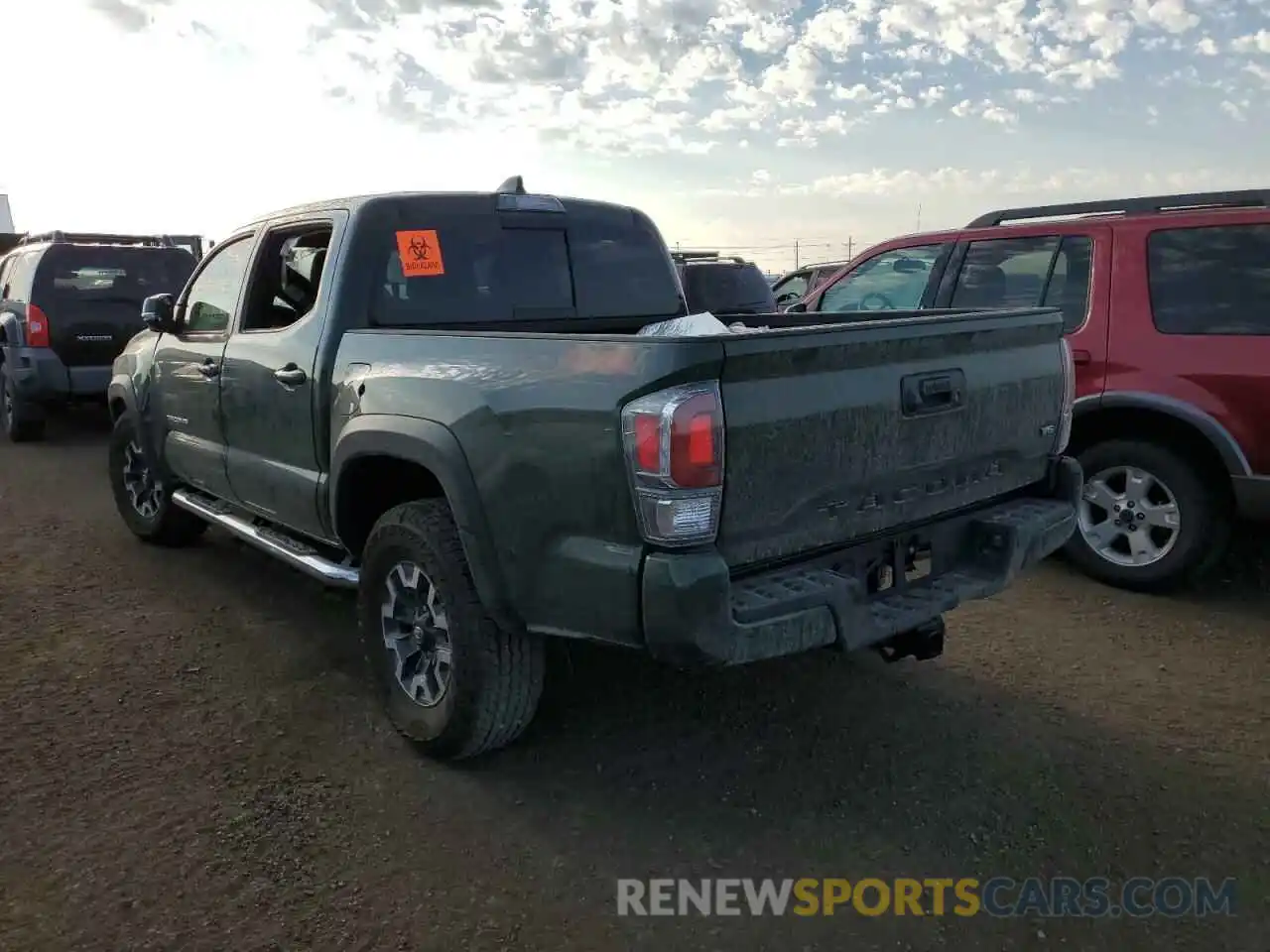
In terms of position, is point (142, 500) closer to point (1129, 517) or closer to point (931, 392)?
point (931, 392)

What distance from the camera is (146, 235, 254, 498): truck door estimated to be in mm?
4637

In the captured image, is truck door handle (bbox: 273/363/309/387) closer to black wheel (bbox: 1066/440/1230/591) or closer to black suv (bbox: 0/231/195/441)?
black wheel (bbox: 1066/440/1230/591)

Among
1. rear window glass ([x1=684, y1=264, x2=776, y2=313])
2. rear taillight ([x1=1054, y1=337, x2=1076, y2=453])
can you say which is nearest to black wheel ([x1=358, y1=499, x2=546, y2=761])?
rear taillight ([x1=1054, y1=337, x2=1076, y2=453])

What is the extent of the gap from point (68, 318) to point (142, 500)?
14.7 feet

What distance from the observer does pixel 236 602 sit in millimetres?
4902

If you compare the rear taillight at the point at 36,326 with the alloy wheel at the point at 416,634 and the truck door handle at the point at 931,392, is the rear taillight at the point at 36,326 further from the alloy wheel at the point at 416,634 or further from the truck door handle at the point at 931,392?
the truck door handle at the point at 931,392

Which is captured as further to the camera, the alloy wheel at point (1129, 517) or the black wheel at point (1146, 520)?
the alloy wheel at point (1129, 517)

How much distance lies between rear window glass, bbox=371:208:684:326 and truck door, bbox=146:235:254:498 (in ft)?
4.05

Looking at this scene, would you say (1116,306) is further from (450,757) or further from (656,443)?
(450,757)

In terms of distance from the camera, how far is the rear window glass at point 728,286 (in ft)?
31.7

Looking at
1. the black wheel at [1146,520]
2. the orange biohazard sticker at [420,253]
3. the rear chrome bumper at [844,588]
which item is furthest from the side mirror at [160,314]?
the black wheel at [1146,520]

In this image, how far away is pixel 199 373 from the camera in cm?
472

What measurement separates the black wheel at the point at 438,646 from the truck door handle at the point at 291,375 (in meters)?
0.79

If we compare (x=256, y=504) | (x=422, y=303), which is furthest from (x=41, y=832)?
(x=422, y=303)
